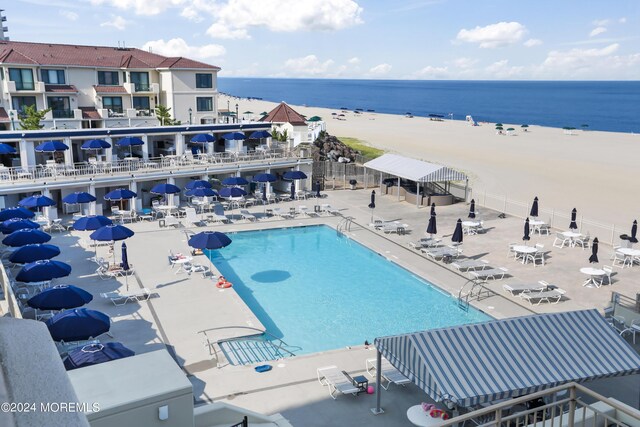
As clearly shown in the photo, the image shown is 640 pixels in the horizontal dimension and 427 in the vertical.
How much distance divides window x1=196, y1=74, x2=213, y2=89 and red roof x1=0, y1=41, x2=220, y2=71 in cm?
87

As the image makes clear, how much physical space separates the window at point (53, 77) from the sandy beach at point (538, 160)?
32.7 metres

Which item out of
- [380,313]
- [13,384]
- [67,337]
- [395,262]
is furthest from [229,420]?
[395,262]

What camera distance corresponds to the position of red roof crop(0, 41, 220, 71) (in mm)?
42969

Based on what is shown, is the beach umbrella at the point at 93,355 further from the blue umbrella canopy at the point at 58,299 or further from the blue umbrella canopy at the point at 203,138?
the blue umbrella canopy at the point at 203,138

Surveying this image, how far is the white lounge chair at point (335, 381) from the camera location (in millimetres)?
14234

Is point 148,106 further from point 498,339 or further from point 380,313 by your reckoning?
point 498,339

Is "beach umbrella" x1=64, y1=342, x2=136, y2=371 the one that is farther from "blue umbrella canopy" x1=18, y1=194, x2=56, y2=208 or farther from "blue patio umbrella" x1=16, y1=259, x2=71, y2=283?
"blue umbrella canopy" x1=18, y1=194, x2=56, y2=208

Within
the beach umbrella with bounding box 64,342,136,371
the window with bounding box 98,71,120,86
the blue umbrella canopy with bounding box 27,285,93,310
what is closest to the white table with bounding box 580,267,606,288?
the beach umbrella with bounding box 64,342,136,371

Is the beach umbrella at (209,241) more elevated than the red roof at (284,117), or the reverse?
the red roof at (284,117)

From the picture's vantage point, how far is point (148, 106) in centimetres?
4834

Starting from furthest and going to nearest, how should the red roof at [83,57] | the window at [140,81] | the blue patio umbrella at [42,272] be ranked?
the window at [140,81], the red roof at [83,57], the blue patio umbrella at [42,272]

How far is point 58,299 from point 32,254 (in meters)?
4.98

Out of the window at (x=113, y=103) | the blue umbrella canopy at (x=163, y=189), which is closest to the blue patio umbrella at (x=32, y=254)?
the blue umbrella canopy at (x=163, y=189)

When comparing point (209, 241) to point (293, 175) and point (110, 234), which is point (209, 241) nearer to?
point (110, 234)
